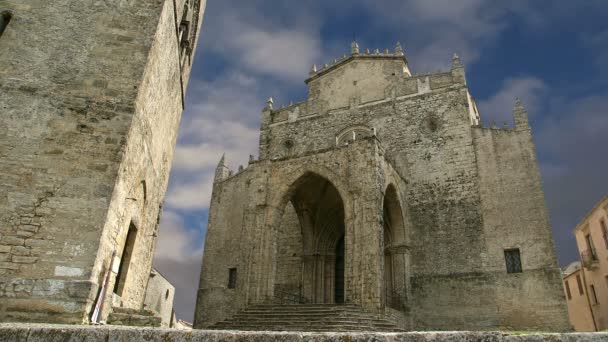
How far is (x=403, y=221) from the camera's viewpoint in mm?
15492

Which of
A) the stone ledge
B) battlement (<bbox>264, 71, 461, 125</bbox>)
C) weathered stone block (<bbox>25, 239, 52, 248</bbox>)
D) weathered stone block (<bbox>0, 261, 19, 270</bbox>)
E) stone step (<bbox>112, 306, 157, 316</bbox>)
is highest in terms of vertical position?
battlement (<bbox>264, 71, 461, 125</bbox>)

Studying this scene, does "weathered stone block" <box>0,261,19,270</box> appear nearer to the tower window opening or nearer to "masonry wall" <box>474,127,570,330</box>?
the tower window opening

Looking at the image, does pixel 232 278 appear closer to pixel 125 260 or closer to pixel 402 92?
pixel 125 260

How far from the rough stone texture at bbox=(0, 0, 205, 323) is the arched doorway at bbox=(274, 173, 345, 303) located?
7.45 meters

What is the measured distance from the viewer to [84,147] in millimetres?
8102

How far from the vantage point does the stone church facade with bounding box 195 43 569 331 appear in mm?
13500

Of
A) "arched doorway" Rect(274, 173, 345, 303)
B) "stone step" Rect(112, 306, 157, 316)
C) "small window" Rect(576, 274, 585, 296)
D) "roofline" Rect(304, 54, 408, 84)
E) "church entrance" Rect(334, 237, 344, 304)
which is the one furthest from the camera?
"small window" Rect(576, 274, 585, 296)

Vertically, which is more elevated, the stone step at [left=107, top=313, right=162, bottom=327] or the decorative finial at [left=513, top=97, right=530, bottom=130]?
the decorative finial at [left=513, top=97, right=530, bottom=130]

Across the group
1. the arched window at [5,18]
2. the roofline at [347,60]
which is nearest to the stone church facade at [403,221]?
the roofline at [347,60]

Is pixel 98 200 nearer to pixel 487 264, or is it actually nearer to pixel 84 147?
pixel 84 147

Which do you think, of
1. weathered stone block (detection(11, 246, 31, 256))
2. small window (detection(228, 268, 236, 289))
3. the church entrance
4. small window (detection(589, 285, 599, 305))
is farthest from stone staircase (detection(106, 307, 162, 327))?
small window (detection(589, 285, 599, 305))

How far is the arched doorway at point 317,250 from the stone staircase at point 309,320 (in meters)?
3.95

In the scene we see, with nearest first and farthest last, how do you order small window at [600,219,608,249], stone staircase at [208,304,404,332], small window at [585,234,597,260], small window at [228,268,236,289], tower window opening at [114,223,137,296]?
tower window opening at [114,223,137,296], stone staircase at [208,304,404,332], small window at [228,268,236,289], small window at [600,219,608,249], small window at [585,234,597,260]

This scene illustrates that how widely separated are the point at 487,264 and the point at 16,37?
15.0 m
